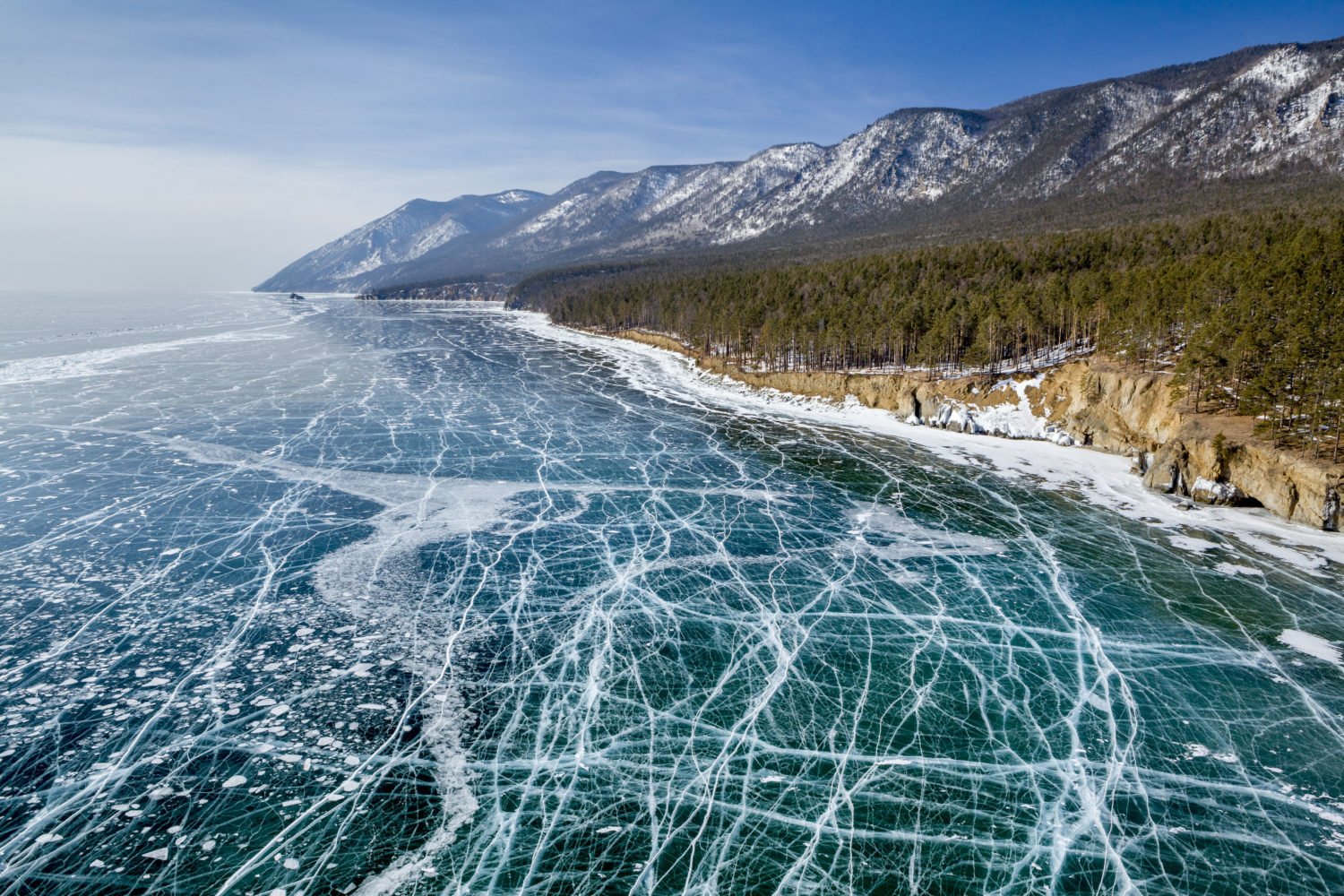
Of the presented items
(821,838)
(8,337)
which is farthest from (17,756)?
(8,337)

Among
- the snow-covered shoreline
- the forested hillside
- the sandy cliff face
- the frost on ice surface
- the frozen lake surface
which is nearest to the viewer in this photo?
the frozen lake surface

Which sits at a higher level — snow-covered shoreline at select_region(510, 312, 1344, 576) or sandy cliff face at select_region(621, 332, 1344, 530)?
sandy cliff face at select_region(621, 332, 1344, 530)

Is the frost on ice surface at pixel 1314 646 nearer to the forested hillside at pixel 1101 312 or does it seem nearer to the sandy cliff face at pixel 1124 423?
the sandy cliff face at pixel 1124 423

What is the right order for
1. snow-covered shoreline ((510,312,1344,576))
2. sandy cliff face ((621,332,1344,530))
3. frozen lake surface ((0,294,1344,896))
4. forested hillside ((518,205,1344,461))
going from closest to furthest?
1. frozen lake surface ((0,294,1344,896))
2. snow-covered shoreline ((510,312,1344,576))
3. sandy cliff face ((621,332,1344,530))
4. forested hillside ((518,205,1344,461))

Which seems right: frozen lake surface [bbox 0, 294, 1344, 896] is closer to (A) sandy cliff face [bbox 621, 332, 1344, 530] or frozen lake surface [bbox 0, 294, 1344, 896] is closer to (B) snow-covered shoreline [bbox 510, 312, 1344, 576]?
(B) snow-covered shoreline [bbox 510, 312, 1344, 576]

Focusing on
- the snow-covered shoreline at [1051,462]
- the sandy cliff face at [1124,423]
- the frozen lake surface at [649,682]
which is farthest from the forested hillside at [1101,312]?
the frozen lake surface at [649,682]

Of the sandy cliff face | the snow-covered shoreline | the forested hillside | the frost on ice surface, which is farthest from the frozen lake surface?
the forested hillside
